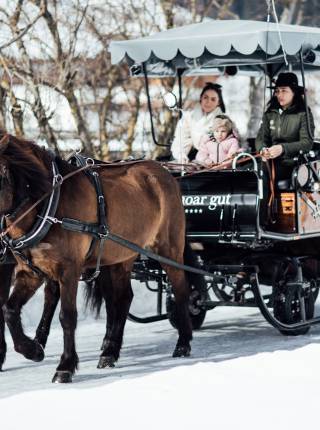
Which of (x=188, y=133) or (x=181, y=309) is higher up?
(x=188, y=133)

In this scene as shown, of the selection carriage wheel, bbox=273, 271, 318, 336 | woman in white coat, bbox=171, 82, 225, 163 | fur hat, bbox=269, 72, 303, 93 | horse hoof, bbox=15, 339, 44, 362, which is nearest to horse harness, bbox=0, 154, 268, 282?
horse hoof, bbox=15, 339, 44, 362

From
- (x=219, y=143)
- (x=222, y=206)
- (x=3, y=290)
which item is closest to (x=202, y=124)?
(x=219, y=143)

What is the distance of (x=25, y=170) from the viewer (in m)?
6.44

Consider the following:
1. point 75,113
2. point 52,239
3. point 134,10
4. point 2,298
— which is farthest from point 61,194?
point 134,10

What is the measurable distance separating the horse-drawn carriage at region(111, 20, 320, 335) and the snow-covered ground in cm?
72

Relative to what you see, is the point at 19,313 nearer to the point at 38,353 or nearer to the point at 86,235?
the point at 38,353

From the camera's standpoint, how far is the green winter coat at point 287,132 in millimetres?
8352

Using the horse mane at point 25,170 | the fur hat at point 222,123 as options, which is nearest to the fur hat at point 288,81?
the fur hat at point 222,123

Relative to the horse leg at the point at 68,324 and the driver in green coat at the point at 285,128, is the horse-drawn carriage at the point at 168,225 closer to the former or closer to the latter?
the horse leg at the point at 68,324

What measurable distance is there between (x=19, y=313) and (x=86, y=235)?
80 cm

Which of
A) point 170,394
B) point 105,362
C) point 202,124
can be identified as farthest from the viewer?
point 202,124

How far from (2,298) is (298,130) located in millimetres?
2943

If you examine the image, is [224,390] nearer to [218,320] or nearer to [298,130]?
[298,130]

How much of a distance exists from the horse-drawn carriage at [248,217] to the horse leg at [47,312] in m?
0.73
